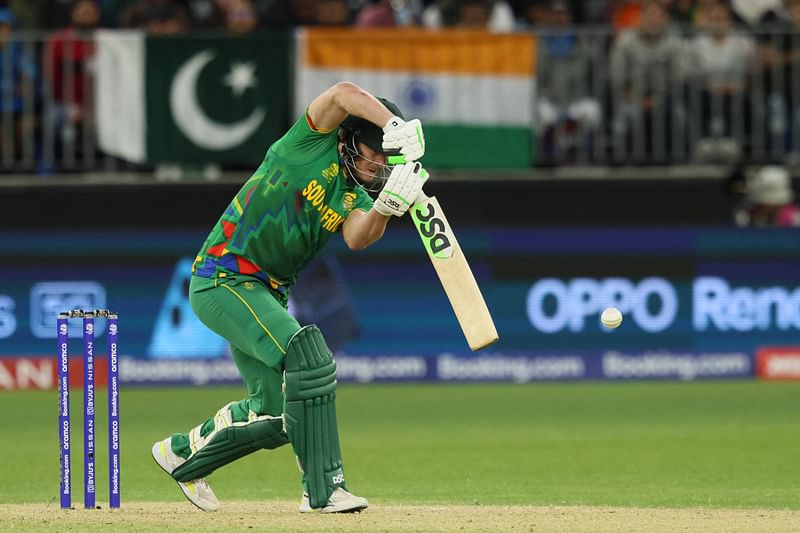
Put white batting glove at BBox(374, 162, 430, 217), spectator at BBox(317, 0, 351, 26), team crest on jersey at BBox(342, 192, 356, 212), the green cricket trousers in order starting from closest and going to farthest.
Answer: white batting glove at BBox(374, 162, 430, 217) < the green cricket trousers < team crest on jersey at BBox(342, 192, 356, 212) < spectator at BBox(317, 0, 351, 26)

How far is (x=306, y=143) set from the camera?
22.5ft

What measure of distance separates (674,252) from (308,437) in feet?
28.7

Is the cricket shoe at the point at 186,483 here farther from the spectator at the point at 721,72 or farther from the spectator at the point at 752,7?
the spectator at the point at 752,7

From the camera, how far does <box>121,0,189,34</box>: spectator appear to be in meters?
14.9

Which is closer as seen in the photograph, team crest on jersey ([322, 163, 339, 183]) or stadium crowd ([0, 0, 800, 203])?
team crest on jersey ([322, 163, 339, 183])

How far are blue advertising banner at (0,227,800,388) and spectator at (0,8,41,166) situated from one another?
929 mm

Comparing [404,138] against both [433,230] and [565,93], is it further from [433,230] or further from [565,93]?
[565,93]

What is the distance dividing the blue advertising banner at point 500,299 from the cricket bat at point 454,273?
7.95 meters

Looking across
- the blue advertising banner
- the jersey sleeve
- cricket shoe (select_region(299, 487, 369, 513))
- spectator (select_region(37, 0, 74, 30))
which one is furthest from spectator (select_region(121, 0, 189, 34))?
cricket shoe (select_region(299, 487, 369, 513))

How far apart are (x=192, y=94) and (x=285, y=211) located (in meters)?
8.02

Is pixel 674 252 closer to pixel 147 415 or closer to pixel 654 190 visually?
pixel 654 190

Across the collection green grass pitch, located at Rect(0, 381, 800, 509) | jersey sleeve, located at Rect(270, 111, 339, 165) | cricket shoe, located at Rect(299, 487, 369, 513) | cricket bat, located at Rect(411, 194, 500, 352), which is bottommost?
green grass pitch, located at Rect(0, 381, 800, 509)

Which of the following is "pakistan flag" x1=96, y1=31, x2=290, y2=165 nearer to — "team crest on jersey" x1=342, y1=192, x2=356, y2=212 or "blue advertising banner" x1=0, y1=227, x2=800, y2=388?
"blue advertising banner" x1=0, y1=227, x2=800, y2=388

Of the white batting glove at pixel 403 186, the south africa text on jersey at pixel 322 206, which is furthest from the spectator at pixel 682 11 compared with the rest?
the white batting glove at pixel 403 186
